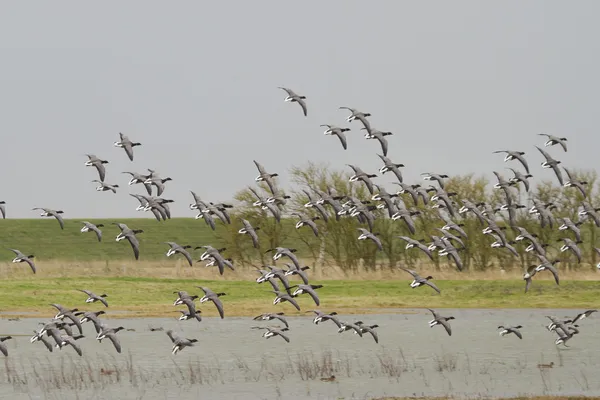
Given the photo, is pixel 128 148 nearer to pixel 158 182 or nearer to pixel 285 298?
pixel 158 182

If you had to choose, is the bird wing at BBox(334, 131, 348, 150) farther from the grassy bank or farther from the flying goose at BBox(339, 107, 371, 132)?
the grassy bank

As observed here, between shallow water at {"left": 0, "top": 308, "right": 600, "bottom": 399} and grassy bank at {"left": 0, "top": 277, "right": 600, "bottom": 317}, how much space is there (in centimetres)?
845

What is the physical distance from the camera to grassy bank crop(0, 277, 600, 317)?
59469 mm

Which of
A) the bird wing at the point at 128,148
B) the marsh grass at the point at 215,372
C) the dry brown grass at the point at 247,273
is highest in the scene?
the bird wing at the point at 128,148

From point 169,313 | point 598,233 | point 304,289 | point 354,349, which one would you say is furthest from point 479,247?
point 304,289

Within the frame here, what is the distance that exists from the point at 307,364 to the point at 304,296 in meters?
32.8

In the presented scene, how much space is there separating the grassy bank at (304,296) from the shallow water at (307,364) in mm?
8450

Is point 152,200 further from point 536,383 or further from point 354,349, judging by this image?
point 536,383

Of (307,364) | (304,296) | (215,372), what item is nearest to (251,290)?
(304,296)

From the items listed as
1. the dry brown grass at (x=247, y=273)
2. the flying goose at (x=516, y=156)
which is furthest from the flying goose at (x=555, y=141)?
the dry brown grass at (x=247, y=273)

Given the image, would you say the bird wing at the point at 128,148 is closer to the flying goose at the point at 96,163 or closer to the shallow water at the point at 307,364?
the flying goose at the point at 96,163

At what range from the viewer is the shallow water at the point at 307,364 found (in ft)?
103

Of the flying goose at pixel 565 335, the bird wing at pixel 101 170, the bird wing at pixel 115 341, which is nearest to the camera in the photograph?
→ the bird wing at pixel 115 341

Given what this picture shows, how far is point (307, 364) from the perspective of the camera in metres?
34.4
